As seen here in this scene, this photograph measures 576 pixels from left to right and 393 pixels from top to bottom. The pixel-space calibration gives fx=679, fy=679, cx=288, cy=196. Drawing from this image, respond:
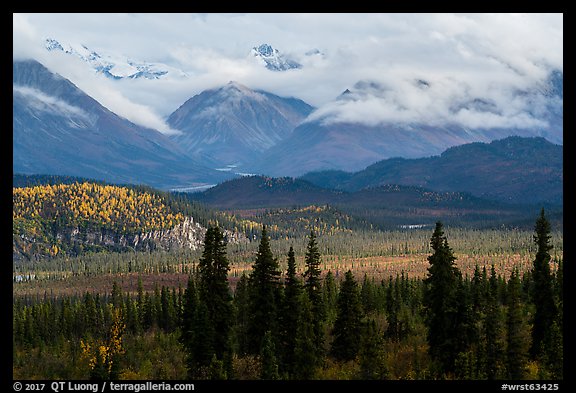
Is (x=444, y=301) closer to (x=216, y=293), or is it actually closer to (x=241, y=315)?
(x=216, y=293)

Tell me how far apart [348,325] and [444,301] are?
51.3ft

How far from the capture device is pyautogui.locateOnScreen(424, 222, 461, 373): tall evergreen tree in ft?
222

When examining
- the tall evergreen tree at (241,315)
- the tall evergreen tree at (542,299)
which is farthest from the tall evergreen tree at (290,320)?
the tall evergreen tree at (542,299)

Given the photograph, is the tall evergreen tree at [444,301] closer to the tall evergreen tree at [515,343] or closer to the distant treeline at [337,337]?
the distant treeline at [337,337]

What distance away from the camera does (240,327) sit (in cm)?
9981

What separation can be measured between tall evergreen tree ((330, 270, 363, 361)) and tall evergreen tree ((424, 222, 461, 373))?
41.6 ft

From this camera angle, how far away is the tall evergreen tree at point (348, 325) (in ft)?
261
